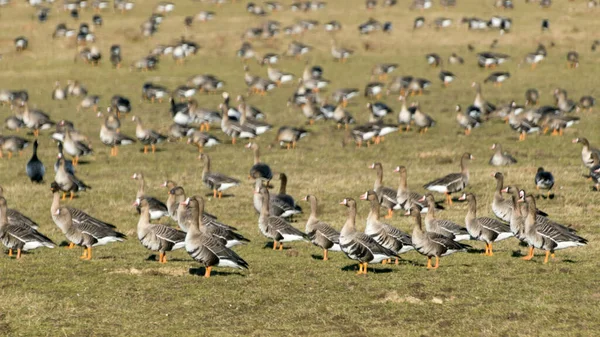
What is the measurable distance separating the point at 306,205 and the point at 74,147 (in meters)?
11.8

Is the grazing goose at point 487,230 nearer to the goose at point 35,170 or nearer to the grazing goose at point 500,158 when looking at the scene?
the grazing goose at point 500,158

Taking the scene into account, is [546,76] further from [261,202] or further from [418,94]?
[261,202]

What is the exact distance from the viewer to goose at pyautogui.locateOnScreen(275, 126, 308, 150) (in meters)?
39.3

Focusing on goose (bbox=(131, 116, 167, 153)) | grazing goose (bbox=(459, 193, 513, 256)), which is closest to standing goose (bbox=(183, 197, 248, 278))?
grazing goose (bbox=(459, 193, 513, 256))

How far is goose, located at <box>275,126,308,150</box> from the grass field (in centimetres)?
83

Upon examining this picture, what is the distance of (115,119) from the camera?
42625 mm

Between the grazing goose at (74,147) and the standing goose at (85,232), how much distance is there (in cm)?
1441

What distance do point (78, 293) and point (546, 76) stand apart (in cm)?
4207

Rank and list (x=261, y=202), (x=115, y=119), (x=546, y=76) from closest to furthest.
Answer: (x=261, y=202), (x=115, y=119), (x=546, y=76)

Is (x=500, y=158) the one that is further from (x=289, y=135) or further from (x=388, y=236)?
(x=388, y=236)

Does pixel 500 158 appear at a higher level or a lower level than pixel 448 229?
lower

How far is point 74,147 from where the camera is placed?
3672 centimetres

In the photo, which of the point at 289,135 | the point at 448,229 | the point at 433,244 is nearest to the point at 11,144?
the point at 289,135

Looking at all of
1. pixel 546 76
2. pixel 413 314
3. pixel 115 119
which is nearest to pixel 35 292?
pixel 413 314
